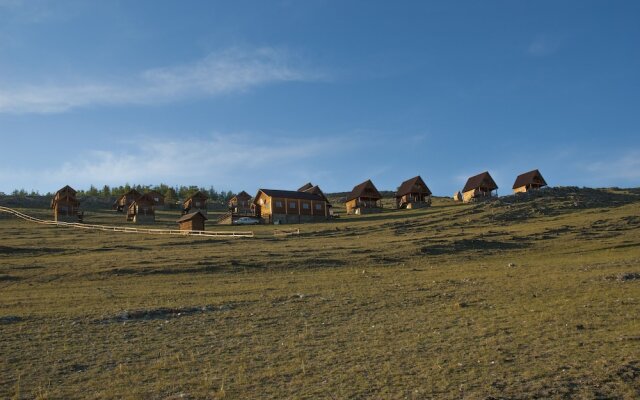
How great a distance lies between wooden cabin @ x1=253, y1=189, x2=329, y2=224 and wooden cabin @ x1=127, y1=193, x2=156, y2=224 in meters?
19.5

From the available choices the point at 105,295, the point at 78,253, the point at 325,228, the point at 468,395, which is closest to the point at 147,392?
the point at 468,395

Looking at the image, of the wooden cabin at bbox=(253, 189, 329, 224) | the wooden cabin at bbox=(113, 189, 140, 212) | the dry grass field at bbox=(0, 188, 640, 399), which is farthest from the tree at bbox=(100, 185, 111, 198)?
the dry grass field at bbox=(0, 188, 640, 399)

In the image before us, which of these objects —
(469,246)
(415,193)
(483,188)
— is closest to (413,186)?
(415,193)

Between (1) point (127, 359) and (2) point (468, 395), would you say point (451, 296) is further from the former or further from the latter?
(1) point (127, 359)

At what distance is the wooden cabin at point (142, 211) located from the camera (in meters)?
101

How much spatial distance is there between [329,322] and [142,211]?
84775 mm

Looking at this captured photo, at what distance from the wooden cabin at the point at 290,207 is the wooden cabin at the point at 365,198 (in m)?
8.65

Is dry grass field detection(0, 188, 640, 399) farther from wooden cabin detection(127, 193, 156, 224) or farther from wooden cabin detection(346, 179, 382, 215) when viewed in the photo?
wooden cabin detection(346, 179, 382, 215)

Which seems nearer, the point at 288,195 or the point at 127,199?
the point at 288,195

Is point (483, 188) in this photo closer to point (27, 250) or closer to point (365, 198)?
point (365, 198)

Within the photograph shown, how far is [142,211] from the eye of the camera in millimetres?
102562

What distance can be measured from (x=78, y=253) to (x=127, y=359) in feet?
133

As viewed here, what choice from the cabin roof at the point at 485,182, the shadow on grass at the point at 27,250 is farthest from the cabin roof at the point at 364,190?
the shadow on grass at the point at 27,250

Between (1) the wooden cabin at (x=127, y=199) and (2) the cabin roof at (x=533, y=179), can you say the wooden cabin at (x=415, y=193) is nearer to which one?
(2) the cabin roof at (x=533, y=179)
